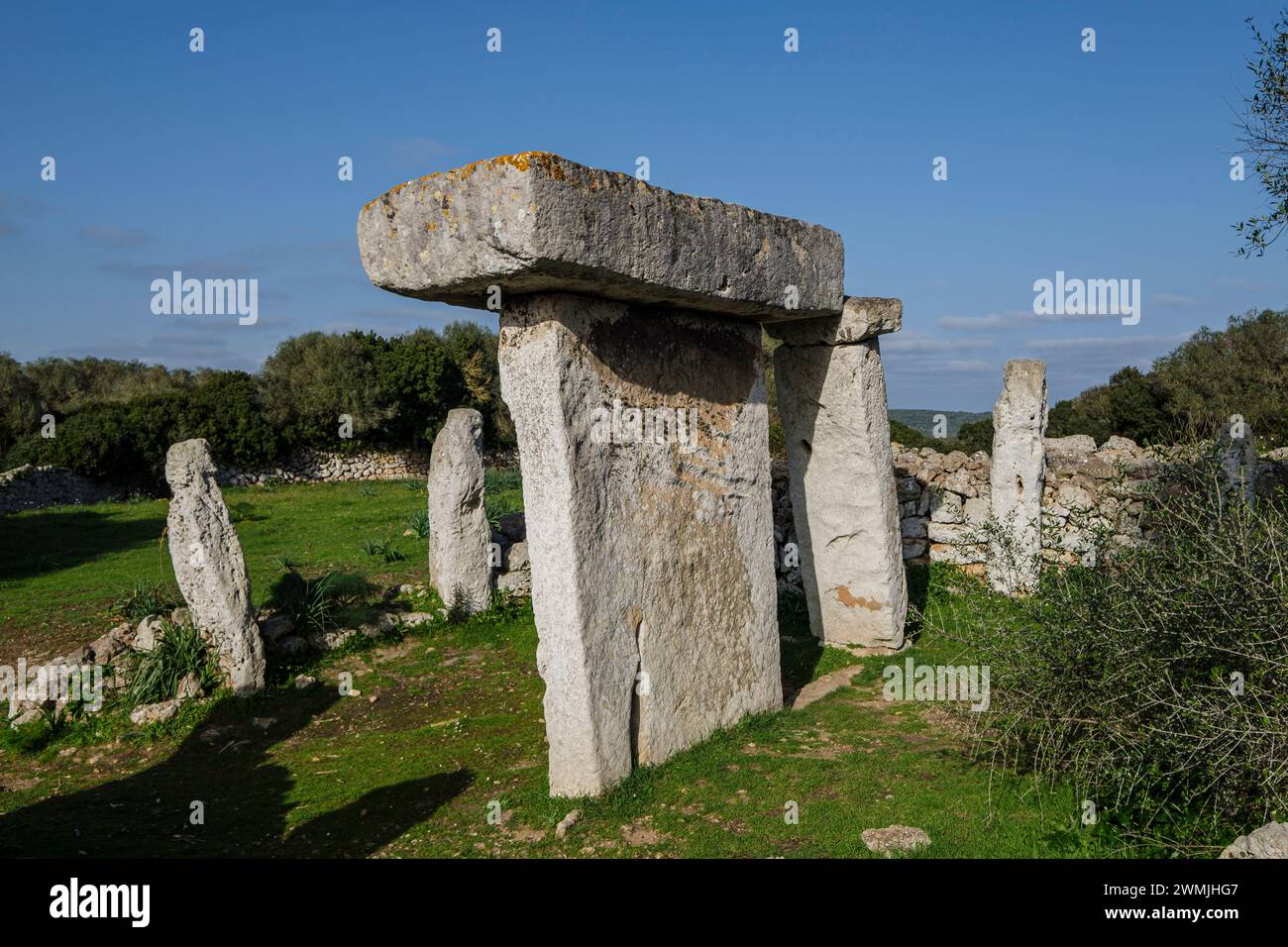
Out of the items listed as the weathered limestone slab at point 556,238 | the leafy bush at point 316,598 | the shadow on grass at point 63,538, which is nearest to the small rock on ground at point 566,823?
the weathered limestone slab at point 556,238

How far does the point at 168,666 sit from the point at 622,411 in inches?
227

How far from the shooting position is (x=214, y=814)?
6789mm

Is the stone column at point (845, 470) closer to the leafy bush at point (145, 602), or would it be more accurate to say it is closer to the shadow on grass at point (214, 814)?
the shadow on grass at point (214, 814)

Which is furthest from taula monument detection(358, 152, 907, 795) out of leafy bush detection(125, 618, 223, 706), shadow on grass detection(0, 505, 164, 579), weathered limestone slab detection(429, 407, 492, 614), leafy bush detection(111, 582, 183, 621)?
shadow on grass detection(0, 505, 164, 579)

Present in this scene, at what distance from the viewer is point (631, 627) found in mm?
6109

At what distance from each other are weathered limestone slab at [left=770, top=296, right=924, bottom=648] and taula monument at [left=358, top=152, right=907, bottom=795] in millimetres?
646

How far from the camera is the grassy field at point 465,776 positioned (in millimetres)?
5473

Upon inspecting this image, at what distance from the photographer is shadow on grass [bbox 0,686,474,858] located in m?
6.13

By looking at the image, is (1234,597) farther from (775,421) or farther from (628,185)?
(775,421)

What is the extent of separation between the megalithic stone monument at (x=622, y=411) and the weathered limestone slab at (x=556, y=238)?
12 mm

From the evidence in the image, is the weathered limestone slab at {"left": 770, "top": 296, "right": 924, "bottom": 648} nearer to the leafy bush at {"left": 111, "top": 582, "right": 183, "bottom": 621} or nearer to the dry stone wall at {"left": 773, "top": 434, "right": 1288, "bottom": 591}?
the dry stone wall at {"left": 773, "top": 434, "right": 1288, "bottom": 591}

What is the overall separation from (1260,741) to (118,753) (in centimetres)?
848

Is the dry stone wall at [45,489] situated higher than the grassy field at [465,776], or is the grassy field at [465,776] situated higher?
the dry stone wall at [45,489]
